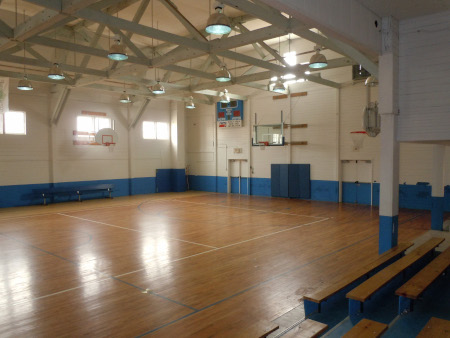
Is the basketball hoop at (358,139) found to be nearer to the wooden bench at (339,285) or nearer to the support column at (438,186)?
the support column at (438,186)

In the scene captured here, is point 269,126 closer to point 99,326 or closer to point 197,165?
point 197,165

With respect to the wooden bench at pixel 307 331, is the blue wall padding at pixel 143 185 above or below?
above

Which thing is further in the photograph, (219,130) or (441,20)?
(219,130)

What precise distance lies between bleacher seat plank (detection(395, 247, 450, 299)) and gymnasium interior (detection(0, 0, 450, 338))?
3 centimetres

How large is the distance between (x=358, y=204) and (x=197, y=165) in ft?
30.0

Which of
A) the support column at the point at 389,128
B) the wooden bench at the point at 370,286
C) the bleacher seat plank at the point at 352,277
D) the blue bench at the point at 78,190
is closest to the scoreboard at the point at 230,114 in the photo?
the blue bench at the point at 78,190

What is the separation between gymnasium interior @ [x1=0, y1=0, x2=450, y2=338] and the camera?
187 inches

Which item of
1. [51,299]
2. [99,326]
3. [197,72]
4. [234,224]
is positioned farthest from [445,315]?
[197,72]

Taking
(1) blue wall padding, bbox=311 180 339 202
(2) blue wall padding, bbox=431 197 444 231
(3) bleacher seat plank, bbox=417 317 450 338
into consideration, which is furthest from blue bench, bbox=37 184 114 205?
(3) bleacher seat plank, bbox=417 317 450 338

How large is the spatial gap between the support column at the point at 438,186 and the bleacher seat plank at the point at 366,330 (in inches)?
236

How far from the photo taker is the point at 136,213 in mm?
12891

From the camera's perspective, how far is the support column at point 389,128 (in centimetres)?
602

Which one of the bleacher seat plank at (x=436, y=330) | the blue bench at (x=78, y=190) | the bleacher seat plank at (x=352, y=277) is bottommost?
the bleacher seat plank at (x=436, y=330)

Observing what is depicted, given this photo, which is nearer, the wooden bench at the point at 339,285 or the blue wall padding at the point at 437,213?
the wooden bench at the point at 339,285
